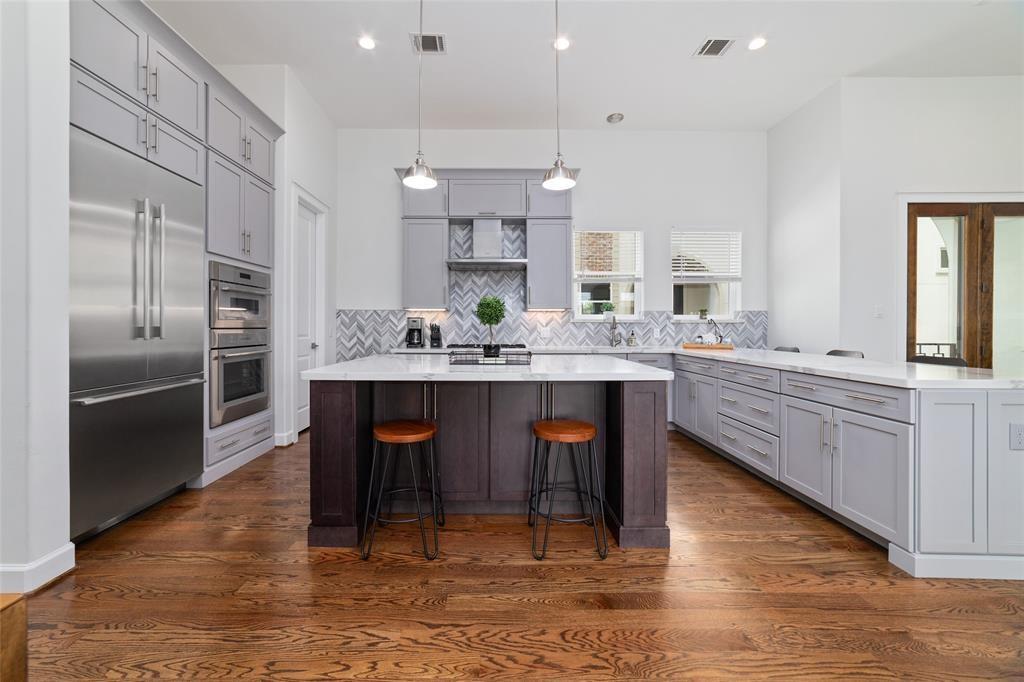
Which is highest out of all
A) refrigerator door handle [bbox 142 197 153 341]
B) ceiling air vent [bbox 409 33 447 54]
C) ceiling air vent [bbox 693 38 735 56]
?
ceiling air vent [bbox 693 38 735 56]

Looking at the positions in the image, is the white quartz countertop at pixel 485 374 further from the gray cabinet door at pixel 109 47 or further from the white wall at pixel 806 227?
the white wall at pixel 806 227

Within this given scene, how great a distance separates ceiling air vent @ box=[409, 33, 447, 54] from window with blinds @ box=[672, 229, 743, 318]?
3218 millimetres

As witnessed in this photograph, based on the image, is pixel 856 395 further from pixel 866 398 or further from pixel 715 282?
pixel 715 282

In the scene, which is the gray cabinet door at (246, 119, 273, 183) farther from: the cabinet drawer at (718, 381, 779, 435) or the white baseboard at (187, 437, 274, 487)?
the cabinet drawer at (718, 381, 779, 435)

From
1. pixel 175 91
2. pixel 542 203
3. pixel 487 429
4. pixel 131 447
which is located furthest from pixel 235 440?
pixel 542 203

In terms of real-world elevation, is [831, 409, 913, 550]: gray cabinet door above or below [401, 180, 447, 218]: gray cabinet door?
below

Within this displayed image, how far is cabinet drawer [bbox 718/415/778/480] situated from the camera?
9.76 feet

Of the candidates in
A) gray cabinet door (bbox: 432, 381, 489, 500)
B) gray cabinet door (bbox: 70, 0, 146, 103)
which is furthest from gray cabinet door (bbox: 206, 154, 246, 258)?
gray cabinet door (bbox: 432, 381, 489, 500)

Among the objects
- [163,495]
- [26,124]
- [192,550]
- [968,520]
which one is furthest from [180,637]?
[968,520]

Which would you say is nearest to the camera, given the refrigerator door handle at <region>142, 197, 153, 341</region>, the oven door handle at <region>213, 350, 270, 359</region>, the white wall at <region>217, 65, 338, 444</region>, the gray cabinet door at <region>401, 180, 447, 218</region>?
the refrigerator door handle at <region>142, 197, 153, 341</region>

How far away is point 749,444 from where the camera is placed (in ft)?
10.8

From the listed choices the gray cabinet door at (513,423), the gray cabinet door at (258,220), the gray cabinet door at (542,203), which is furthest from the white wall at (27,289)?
the gray cabinet door at (542,203)

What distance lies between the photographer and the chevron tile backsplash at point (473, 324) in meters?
5.16

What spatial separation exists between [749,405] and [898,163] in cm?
305
